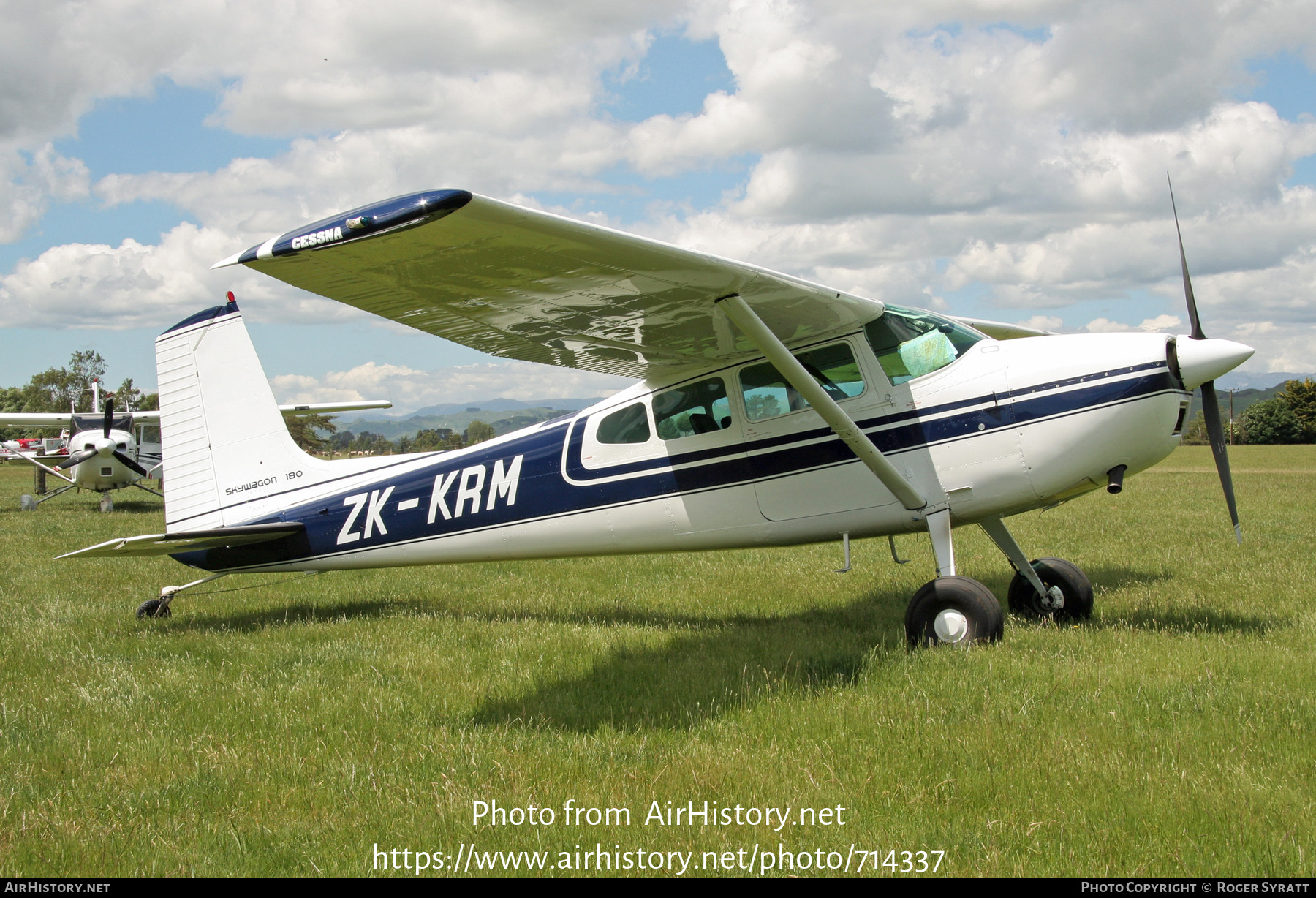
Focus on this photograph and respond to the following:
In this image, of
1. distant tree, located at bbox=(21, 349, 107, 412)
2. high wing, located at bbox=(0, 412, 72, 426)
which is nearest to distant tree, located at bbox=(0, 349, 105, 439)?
distant tree, located at bbox=(21, 349, 107, 412)

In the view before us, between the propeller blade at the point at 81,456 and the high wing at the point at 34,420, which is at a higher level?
the high wing at the point at 34,420

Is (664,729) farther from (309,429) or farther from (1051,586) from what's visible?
(309,429)

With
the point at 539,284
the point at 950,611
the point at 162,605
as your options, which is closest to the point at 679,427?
the point at 539,284

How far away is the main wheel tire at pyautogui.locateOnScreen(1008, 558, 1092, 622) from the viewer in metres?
6.75

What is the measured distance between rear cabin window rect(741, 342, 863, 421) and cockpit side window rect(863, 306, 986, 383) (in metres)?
0.23

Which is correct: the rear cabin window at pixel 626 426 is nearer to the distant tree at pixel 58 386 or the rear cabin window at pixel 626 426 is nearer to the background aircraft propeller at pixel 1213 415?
the background aircraft propeller at pixel 1213 415

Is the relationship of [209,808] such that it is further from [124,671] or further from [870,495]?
[870,495]

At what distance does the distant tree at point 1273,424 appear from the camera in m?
80.4

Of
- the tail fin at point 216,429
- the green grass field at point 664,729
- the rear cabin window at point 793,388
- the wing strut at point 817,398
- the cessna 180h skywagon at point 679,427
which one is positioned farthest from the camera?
the tail fin at point 216,429

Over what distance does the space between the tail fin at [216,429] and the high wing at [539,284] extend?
10.4 feet

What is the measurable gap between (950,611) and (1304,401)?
103203mm

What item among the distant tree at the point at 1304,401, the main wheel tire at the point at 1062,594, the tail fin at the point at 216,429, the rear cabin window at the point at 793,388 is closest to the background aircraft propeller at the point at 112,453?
the tail fin at the point at 216,429

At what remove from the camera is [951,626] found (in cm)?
566
